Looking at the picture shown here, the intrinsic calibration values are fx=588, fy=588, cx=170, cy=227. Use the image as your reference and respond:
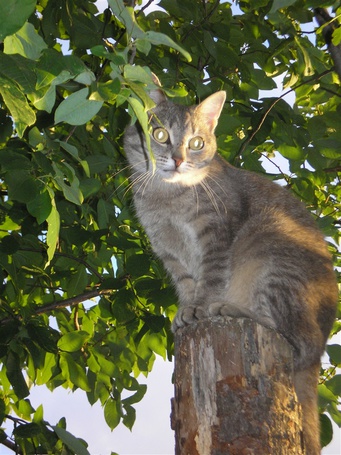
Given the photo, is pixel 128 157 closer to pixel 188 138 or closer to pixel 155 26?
pixel 188 138

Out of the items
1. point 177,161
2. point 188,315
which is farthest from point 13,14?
point 177,161

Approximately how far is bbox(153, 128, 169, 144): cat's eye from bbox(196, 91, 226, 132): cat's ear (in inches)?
12.1

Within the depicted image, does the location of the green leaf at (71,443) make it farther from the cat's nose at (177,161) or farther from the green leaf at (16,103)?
the green leaf at (16,103)

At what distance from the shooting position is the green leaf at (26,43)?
1.49 metres

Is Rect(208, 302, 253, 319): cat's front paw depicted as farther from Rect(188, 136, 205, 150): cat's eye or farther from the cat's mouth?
Rect(188, 136, 205, 150): cat's eye

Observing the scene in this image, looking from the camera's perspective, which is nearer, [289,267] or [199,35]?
[289,267]

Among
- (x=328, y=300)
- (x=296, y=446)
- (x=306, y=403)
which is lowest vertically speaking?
(x=296, y=446)

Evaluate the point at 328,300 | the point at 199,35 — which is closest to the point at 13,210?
the point at 199,35

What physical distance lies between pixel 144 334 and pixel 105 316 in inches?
22.1

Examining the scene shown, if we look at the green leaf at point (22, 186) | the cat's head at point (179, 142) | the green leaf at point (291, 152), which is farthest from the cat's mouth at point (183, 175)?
the green leaf at point (22, 186)

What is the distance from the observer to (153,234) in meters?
4.06

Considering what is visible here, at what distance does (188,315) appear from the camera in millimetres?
3330

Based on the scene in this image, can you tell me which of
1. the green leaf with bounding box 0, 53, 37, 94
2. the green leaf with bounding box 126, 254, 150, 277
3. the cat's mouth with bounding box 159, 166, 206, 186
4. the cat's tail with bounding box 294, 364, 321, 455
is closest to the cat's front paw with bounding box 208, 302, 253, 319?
the cat's tail with bounding box 294, 364, 321, 455

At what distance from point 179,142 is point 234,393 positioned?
2.07m
